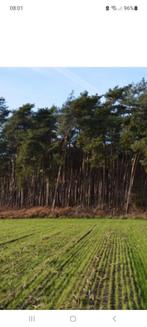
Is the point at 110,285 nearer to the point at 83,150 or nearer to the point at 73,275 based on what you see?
the point at 73,275

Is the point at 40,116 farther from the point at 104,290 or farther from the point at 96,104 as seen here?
the point at 104,290

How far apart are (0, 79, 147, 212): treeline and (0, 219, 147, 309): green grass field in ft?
44.8

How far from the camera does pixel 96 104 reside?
75.9 feet

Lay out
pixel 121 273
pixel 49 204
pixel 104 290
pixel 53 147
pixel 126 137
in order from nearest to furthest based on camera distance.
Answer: pixel 104 290, pixel 121 273, pixel 126 137, pixel 53 147, pixel 49 204

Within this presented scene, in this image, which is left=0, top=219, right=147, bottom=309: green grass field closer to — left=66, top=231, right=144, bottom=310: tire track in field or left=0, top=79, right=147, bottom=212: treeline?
left=66, top=231, right=144, bottom=310: tire track in field

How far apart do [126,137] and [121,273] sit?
1687 cm

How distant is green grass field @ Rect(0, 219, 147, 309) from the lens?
417cm

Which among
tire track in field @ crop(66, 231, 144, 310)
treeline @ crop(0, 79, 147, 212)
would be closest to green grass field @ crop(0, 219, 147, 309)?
tire track in field @ crop(66, 231, 144, 310)

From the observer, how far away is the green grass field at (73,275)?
13.7 feet

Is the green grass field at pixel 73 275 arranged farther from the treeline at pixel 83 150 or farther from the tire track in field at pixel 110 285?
the treeline at pixel 83 150

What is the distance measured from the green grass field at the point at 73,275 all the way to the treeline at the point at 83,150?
13.7 m

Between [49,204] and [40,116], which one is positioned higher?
[40,116]

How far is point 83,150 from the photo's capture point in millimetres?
25750
